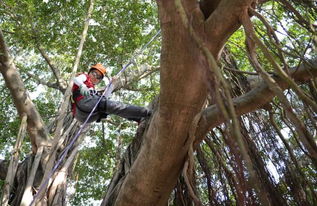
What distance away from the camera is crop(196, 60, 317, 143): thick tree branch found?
1.58 metres

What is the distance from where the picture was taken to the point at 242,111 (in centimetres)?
167

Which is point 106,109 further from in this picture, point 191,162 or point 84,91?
point 191,162

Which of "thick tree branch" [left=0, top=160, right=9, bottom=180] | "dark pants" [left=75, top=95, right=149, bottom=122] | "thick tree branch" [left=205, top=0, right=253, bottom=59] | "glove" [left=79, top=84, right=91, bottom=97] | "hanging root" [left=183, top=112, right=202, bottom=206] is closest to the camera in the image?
"thick tree branch" [left=205, top=0, right=253, bottom=59]

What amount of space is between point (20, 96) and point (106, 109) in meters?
0.85

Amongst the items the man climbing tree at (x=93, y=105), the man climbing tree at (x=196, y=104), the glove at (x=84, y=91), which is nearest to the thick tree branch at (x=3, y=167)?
the man climbing tree at (x=196, y=104)

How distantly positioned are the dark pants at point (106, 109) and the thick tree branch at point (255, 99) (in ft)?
4.08

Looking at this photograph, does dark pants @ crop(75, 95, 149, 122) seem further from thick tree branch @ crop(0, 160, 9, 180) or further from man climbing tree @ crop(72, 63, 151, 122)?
thick tree branch @ crop(0, 160, 9, 180)

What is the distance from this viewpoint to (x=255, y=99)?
5.33 ft

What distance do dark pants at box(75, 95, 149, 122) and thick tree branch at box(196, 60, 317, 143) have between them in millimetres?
1245

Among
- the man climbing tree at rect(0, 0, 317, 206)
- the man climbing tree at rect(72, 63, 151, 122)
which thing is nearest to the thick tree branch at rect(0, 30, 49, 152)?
the man climbing tree at rect(0, 0, 317, 206)

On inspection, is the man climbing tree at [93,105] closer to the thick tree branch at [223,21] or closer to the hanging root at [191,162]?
the hanging root at [191,162]

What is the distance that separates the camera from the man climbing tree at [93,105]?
3.03 m

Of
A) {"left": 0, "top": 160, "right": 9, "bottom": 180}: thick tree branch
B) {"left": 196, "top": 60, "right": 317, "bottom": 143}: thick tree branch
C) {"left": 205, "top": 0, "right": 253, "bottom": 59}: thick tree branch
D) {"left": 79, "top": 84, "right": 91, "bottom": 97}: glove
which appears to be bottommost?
{"left": 196, "top": 60, "right": 317, "bottom": 143}: thick tree branch

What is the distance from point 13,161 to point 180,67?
2375 mm
